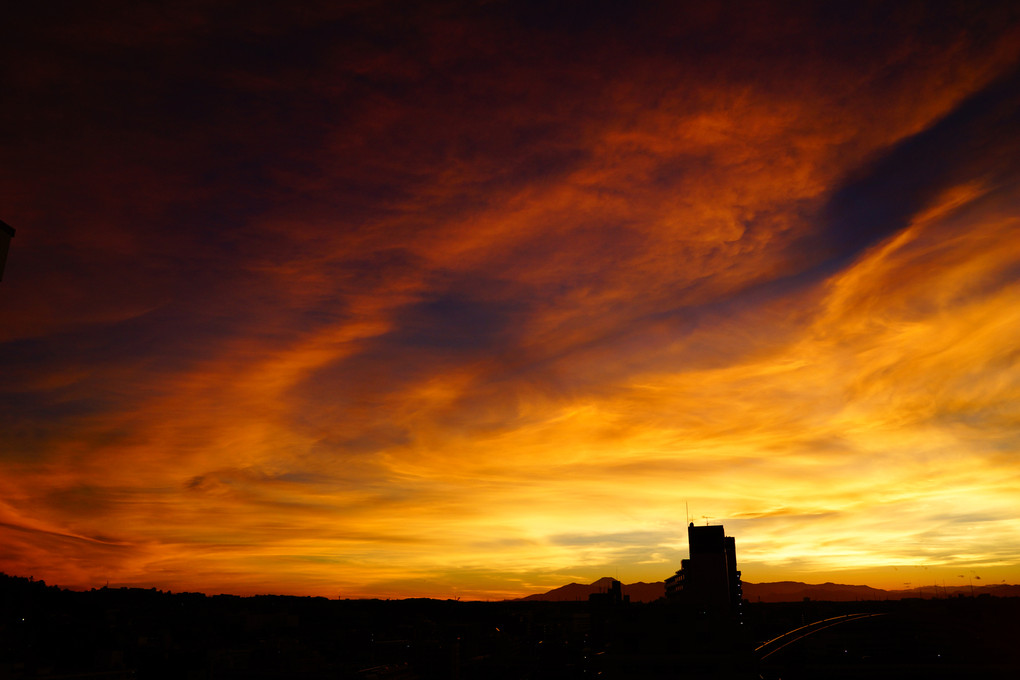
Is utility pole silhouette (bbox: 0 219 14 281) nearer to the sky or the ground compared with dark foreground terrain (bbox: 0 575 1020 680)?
nearer to the sky

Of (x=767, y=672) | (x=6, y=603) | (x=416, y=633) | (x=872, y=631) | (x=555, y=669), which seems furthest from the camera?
(x=872, y=631)

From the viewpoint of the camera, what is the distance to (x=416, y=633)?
180 metres

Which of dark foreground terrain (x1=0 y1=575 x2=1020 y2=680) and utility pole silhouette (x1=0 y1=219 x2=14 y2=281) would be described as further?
dark foreground terrain (x1=0 y1=575 x2=1020 y2=680)

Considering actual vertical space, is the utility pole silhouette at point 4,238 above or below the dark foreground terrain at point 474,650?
above

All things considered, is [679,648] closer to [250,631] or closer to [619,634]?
[619,634]

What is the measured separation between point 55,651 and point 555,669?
92.9m

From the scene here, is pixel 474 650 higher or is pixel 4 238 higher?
pixel 4 238

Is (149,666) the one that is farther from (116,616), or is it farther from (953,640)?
(953,640)

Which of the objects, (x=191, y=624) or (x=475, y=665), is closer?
(x=475, y=665)

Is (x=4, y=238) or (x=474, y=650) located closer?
(x=4, y=238)

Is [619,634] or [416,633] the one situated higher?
[619,634]

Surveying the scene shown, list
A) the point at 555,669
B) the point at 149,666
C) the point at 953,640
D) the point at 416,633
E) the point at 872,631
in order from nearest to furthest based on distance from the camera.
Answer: the point at 149,666, the point at 555,669, the point at 953,640, the point at 416,633, the point at 872,631

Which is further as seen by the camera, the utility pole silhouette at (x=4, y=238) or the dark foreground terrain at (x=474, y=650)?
the dark foreground terrain at (x=474, y=650)

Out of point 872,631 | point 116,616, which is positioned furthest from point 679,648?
point 116,616
